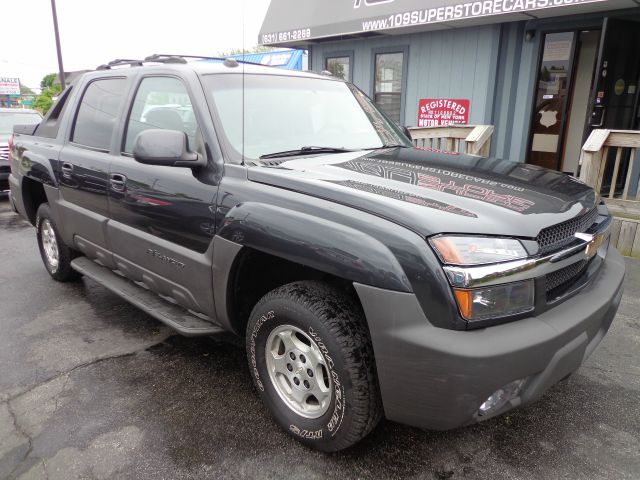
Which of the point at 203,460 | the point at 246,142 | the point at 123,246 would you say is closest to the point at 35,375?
the point at 123,246

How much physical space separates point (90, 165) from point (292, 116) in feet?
5.29

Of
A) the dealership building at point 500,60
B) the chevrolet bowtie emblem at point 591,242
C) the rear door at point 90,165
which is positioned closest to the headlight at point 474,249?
the chevrolet bowtie emblem at point 591,242

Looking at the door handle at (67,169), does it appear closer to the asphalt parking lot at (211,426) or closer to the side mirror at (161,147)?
the asphalt parking lot at (211,426)

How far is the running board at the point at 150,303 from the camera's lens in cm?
283

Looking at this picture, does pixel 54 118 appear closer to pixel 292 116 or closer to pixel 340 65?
pixel 292 116

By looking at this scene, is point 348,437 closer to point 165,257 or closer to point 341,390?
point 341,390

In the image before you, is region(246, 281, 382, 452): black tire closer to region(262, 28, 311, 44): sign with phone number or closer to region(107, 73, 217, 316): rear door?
region(107, 73, 217, 316): rear door

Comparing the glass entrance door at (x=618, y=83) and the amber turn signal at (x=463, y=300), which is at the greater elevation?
the glass entrance door at (x=618, y=83)

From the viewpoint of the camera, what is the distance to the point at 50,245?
4727 millimetres

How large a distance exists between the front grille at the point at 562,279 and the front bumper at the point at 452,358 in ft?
0.32

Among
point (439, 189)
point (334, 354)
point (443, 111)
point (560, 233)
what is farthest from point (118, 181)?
point (443, 111)

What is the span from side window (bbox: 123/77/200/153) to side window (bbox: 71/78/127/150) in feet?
0.78

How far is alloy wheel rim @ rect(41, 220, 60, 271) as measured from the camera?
4.57m

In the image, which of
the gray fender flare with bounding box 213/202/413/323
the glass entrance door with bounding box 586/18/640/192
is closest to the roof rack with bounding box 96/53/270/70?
the gray fender flare with bounding box 213/202/413/323
